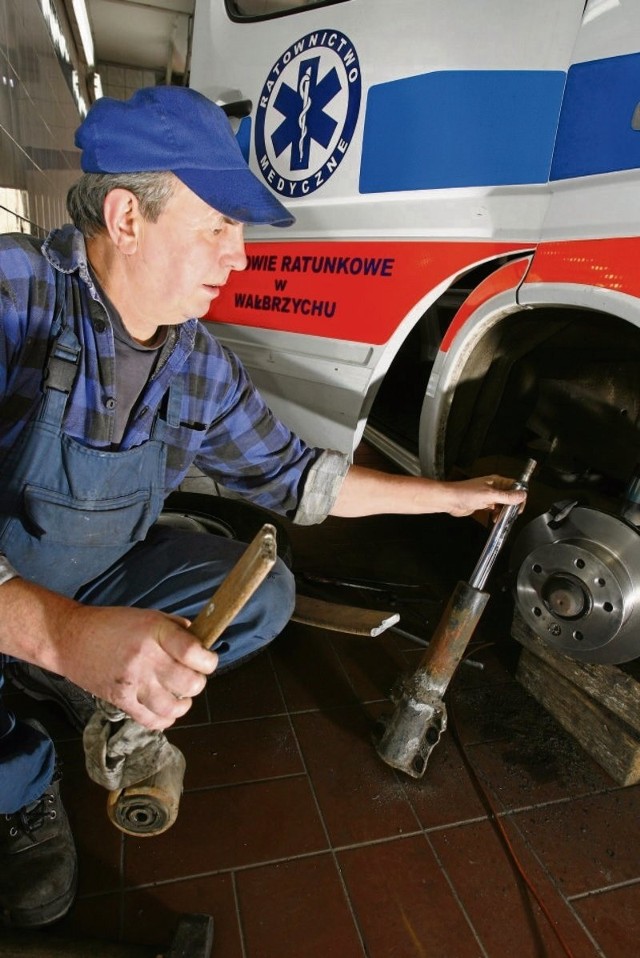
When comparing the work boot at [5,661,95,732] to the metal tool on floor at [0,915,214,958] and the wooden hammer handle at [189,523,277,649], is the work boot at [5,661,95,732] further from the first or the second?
the wooden hammer handle at [189,523,277,649]

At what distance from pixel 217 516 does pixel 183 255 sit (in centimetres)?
136

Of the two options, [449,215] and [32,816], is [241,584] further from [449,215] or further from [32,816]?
[449,215]

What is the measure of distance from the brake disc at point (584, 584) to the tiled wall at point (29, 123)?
2.35 m

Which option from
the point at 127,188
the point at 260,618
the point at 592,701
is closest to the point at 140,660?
the point at 260,618

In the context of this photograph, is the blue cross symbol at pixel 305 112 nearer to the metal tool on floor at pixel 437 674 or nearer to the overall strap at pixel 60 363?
the overall strap at pixel 60 363

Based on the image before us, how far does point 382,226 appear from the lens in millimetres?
1716

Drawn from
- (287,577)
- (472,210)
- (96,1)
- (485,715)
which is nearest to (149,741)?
(287,577)

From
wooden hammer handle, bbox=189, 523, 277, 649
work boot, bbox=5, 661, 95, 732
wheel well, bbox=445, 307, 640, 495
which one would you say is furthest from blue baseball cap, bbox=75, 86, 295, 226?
work boot, bbox=5, 661, 95, 732

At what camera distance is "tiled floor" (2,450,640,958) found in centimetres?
121

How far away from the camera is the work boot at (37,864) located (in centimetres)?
114

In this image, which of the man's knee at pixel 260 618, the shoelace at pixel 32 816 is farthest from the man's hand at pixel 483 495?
the shoelace at pixel 32 816

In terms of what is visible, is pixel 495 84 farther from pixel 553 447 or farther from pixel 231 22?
pixel 231 22

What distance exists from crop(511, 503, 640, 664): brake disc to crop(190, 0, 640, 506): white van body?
414mm

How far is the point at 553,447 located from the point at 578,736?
904 mm
